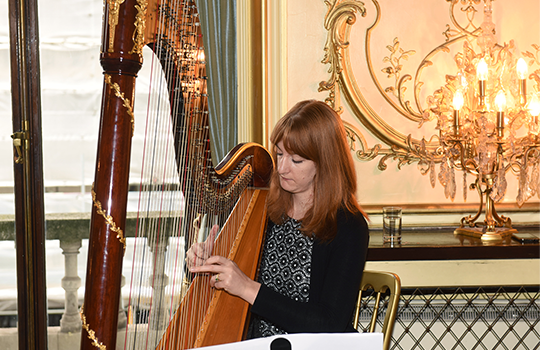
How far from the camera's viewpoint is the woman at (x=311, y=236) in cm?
125

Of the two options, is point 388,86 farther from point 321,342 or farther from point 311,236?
point 321,342

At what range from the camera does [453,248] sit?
2191 mm

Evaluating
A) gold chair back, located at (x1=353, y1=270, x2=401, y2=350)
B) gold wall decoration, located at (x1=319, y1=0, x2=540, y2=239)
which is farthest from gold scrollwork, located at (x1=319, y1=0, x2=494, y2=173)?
gold chair back, located at (x1=353, y1=270, x2=401, y2=350)

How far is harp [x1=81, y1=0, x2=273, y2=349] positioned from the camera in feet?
1.94

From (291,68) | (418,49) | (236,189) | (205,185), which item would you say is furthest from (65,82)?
(418,49)

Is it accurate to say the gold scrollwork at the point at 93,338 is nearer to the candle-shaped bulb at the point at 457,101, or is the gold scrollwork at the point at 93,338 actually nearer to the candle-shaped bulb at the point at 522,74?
the candle-shaped bulb at the point at 457,101

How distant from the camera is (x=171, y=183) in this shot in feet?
3.36

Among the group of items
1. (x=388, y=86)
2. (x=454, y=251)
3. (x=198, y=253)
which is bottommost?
(x=454, y=251)

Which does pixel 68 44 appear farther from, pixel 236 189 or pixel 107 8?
pixel 107 8

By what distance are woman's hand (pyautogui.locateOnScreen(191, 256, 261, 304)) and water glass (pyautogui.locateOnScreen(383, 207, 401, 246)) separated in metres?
1.21

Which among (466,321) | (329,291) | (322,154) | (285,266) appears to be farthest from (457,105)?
(329,291)

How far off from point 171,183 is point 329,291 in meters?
0.50

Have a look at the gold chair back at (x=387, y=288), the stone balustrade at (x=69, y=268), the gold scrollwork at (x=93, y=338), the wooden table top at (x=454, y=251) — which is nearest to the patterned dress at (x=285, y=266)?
the gold chair back at (x=387, y=288)

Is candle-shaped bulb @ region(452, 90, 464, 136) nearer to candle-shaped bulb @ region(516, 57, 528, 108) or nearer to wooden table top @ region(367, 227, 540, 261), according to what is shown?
candle-shaped bulb @ region(516, 57, 528, 108)
